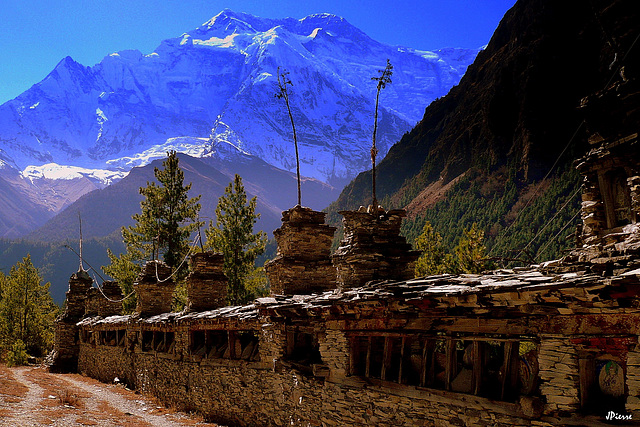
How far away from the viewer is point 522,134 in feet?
168

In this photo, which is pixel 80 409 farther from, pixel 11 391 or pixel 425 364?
pixel 425 364

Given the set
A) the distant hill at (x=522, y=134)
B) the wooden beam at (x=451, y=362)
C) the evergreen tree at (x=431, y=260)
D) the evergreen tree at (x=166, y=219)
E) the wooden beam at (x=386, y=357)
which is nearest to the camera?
the wooden beam at (x=451, y=362)

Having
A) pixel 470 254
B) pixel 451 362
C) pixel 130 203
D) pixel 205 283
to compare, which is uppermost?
pixel 130 203

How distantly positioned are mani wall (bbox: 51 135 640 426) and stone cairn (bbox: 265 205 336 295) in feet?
0.12

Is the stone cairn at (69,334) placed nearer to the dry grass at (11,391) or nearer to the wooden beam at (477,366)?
the dry grass at (11,391)

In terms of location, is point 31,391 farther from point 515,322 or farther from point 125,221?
point 125,221

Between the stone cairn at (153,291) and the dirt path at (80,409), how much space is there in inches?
126

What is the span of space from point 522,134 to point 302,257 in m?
44.7

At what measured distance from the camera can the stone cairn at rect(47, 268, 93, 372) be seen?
27859 mm

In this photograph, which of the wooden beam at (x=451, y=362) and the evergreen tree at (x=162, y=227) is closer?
the wooden beam at (x=451, y=362)

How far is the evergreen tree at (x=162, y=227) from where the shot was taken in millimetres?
32906

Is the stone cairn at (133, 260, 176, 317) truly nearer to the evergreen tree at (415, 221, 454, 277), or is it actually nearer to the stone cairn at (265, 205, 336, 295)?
the stone cairn at (265, 205, 336, 295)

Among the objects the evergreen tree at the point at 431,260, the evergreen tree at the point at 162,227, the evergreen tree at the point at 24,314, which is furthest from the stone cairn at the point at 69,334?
the evergreen tree at the point at 431,260

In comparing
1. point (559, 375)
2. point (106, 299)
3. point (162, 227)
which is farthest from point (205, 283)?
point (162, 227)
